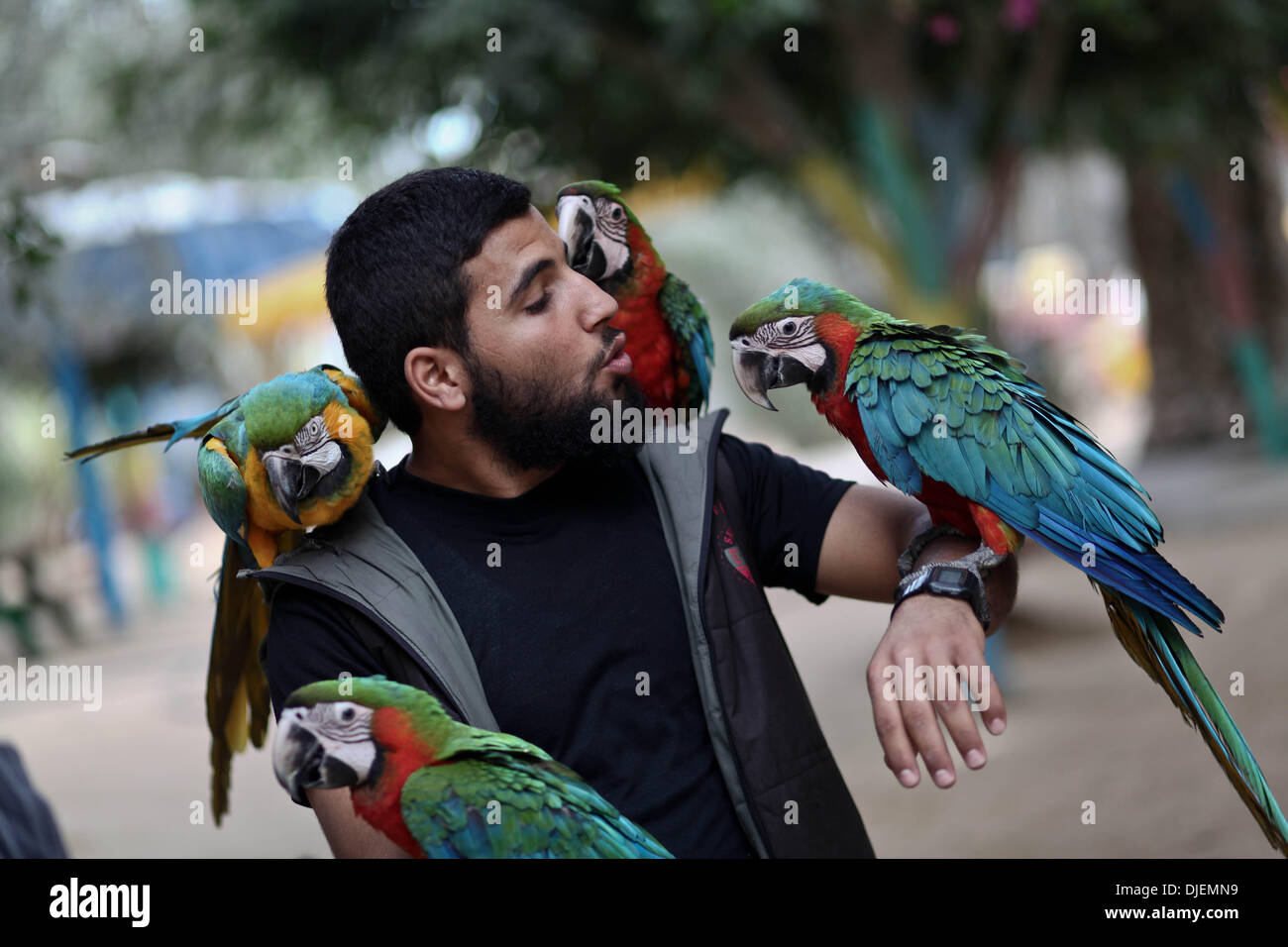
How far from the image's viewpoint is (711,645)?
144 centimetres

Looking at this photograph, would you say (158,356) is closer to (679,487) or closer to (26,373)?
(26,373)

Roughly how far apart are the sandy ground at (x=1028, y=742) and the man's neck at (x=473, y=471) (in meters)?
2.77

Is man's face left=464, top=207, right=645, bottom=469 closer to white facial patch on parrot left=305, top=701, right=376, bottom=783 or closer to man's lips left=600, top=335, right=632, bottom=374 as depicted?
man's lips left=600, top=335, right=632, bottom=374

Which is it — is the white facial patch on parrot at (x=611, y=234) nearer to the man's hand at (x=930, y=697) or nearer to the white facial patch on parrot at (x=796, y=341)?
the white facial patch on parrot at (x=796, y=341)

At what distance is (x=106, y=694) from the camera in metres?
7.51

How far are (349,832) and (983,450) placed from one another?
3.00 ft

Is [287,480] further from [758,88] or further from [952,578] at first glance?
[758,88]

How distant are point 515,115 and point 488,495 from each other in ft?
11.5

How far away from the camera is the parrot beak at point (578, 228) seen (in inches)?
78.4

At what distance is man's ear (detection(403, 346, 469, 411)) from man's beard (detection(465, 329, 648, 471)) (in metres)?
0.01

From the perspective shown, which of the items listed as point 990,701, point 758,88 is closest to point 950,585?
point 990,701

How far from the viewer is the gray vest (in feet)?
4.27

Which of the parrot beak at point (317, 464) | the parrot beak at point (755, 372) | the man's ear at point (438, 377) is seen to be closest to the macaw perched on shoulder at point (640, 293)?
the parrot beak at point (755, 372)

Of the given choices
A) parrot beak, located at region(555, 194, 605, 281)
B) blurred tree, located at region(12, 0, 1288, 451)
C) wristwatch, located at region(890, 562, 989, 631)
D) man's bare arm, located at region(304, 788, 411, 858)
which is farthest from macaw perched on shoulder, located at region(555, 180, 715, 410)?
blurred tree, located at region(12, 0, 1288, 451)
